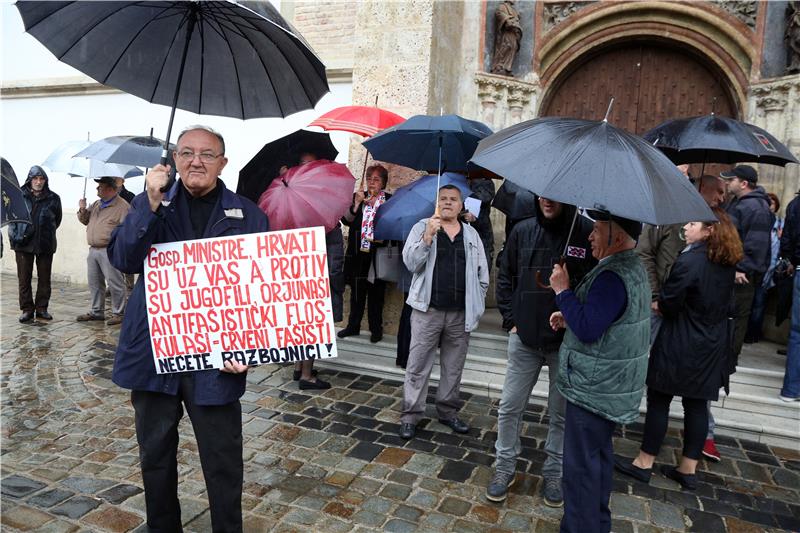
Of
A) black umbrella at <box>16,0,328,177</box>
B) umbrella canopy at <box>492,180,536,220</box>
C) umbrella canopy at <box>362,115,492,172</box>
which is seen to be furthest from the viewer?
umbrella canopy at <box>492,180,536,220</box>

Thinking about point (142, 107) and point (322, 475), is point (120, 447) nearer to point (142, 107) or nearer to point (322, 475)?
point (322, 475)

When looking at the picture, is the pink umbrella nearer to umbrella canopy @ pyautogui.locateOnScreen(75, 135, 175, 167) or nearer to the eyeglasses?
the eyeglasses

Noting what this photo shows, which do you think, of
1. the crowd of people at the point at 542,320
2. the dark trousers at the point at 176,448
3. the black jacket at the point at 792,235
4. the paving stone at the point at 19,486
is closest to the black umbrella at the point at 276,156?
the crowd of people at the point at 542,320

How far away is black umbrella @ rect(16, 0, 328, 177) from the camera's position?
8.79 ft

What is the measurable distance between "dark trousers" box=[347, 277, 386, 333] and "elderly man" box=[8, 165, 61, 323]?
4.49 m

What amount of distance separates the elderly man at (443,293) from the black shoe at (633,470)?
46.0 inches

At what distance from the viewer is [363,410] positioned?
4.99 m

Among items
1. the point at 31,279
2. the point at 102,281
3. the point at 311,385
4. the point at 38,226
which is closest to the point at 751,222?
the point at 311,385

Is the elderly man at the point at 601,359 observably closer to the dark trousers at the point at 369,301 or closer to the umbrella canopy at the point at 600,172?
the umbrella canopy at the point at 600,172

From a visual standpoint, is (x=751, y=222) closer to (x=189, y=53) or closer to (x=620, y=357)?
(x=620, y=357)

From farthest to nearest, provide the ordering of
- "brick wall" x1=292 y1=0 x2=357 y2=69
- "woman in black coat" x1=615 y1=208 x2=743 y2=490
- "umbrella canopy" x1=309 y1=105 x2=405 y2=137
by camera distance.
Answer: "brick wall" x1=292 y1=0 x2=357 y2=69 < "umbrella canopy" x1=309 y1=105 x2=405 y2=137 < "woman in black coat" x1=615 y1=208 x2=743 y2=490

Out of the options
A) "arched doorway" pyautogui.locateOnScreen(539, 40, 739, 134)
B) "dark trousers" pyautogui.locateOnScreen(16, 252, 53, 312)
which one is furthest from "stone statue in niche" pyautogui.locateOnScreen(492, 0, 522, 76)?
"dark trousers" pyautogui.locateOnScreen(16, 252, 53, 312)

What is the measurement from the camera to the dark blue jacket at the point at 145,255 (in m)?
2.42

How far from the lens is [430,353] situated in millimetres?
4559
